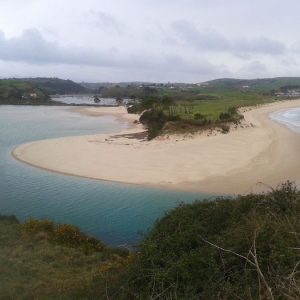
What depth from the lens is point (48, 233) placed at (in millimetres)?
A: 13461

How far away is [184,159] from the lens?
28.0 metres

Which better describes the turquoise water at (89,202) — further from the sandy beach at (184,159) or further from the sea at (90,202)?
the sandy beach at (184,159)

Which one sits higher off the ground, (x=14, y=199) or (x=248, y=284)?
(x=248, y=284)

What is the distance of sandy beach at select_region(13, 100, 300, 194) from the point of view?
74.4 feet

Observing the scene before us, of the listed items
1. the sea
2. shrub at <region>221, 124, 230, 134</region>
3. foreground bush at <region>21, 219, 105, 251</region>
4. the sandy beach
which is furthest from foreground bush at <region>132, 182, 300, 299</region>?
shrub at <region>221, 124, 230, 134</region>

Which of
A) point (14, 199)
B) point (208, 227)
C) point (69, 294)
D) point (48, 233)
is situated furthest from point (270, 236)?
point (14, 199)

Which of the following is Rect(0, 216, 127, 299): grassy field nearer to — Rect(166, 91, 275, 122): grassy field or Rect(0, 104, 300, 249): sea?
Rect(0, 104, 300, 249): sea

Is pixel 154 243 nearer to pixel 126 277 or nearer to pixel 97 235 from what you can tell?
pixel 126 277

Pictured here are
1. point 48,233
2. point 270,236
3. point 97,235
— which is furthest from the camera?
point 97,235

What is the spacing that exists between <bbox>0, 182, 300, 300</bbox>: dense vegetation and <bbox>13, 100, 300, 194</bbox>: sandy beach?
995 centimetres

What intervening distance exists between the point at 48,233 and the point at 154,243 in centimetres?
682

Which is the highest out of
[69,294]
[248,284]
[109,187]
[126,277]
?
[248,284]

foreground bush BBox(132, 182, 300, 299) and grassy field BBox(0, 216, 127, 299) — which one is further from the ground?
foreground bush BBox(132, 182, 300, 299)

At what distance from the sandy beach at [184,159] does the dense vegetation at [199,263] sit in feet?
32.6
